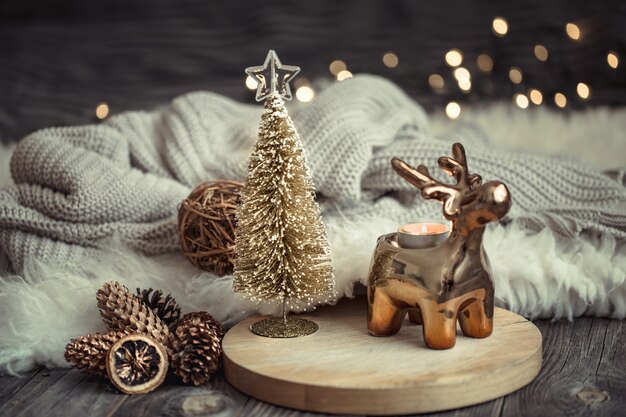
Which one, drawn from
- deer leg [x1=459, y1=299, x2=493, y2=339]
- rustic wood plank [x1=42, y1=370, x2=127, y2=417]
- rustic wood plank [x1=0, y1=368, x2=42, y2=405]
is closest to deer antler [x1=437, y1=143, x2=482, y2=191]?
deer leg [x1=459, y1=299, x2=493, y2=339]

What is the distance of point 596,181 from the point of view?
54.8 inches

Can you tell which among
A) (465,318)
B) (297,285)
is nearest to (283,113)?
(297,285)

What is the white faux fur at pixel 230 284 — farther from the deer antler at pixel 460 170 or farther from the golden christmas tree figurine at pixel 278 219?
the deer antler at pixel 460 170

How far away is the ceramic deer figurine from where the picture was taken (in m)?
0.96

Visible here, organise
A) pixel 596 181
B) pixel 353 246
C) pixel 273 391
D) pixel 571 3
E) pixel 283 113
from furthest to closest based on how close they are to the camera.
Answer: pixel 571 3 < pixel 596 181 < pixel 353 246 < pixel 283 113 < pixel 273 391

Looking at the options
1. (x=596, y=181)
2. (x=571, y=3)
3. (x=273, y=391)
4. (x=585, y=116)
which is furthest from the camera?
(x=571, y=3)

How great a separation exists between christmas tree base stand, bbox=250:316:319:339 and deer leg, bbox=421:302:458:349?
0.53 ft

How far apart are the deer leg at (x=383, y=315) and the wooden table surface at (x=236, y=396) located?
15cm

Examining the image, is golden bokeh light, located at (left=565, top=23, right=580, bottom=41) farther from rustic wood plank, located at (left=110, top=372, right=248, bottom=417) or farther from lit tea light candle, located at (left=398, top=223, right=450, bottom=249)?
rustic wood plank, located at (left=110, top=372, right=248, bottom=417)

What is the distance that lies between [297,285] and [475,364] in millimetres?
243

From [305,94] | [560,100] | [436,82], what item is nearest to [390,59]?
[436,82]

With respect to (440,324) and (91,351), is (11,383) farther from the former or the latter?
(440,324)

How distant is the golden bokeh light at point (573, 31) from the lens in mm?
2318

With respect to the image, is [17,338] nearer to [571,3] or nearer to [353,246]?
[353,246]
